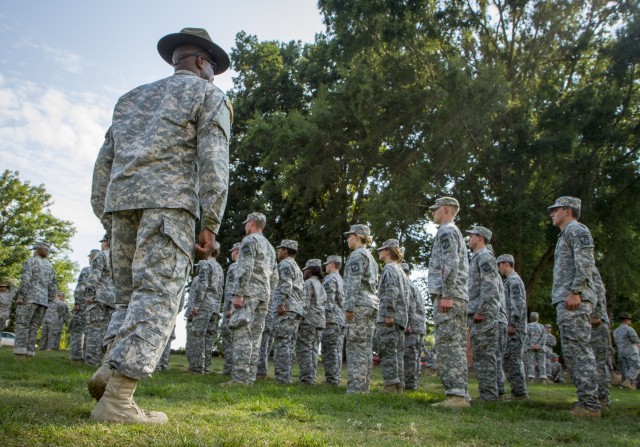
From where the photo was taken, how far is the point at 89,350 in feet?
37.4

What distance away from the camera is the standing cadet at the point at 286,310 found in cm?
1086

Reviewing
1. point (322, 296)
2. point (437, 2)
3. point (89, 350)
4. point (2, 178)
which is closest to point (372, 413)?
point (322, 296)

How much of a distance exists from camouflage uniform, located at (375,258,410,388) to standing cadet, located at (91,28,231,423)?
5.49 m

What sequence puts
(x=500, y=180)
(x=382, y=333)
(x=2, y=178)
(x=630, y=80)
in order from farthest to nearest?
(x=2, y=178)
(x=500, y=180)
(x=630, y=80)
(x=382, y=333)

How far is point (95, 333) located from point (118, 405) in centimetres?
836

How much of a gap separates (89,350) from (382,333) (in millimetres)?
6011

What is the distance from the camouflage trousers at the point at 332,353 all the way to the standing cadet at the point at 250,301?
8.33ft

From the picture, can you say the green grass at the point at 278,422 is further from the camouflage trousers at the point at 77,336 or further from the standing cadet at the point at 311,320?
the camouflage trousers at the point at 77,336

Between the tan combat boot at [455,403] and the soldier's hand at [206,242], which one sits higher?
the soldier's hand at [206,242]

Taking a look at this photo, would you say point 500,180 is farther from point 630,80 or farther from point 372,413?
point 372,413

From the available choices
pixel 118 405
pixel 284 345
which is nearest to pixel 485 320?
pixel 284 345

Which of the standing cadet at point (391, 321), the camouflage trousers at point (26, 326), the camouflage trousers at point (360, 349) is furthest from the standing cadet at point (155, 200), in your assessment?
the camouflage trousers at point (26, 326)

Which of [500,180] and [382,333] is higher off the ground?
[500,180]

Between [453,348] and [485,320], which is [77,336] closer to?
[485,320]
